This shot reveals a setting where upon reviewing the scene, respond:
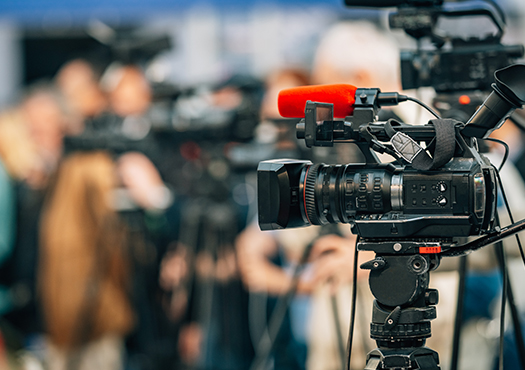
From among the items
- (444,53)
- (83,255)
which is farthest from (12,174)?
(444,53)

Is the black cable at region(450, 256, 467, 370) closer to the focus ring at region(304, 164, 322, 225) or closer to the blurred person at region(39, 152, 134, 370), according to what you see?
the focus ring at region(304, 164, 322, 225)

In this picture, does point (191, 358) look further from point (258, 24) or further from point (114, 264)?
point (258, 24)

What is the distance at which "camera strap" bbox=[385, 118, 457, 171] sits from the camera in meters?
0.73

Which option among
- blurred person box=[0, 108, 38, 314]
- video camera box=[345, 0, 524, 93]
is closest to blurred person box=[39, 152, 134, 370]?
blurred person box=[0, 108, 38, 314]

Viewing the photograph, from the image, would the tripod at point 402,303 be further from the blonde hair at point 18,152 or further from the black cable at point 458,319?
the blonde hair at point 18,152

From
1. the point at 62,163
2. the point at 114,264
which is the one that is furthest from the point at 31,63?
the point at 114,264

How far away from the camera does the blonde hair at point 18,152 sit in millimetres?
2428

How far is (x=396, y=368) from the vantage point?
730 millimetres

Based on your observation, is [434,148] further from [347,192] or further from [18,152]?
[18,152]

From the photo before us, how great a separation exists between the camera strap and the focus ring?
0.13m

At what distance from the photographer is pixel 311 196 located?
2.65 feet

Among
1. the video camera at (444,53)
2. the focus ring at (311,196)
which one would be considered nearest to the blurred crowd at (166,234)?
the video camera at (444,53)

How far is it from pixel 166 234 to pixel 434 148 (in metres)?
1.60

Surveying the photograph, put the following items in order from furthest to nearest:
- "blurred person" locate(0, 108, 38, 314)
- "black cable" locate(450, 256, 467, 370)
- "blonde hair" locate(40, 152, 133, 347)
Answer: "blurred person" locate(0, 108, 38, 314)
"blonde hair" locate(40, 152, 133, 347)
"black cable" locate(450, 256, 467, 370)
